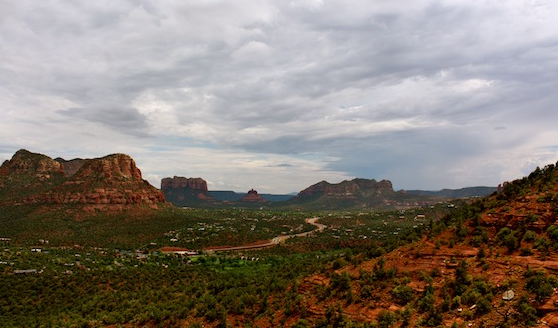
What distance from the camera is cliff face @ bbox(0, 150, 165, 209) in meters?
165

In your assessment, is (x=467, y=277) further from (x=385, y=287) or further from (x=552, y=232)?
(x=552, y=232)

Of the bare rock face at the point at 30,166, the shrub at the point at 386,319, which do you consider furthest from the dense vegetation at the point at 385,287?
the bare rock face at the point at 30,166

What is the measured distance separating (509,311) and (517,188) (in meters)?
17.9

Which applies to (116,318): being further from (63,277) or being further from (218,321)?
(63,277)

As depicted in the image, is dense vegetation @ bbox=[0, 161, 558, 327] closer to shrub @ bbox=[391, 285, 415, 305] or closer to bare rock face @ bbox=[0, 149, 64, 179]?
shrub @ bbox=[391, 285, 415, 305]

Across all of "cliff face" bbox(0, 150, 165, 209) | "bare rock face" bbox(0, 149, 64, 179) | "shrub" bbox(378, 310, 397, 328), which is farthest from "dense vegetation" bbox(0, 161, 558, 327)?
"bare rock face" bbox(0, 149, 64, 179)

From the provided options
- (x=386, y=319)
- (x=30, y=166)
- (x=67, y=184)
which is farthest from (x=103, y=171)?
(x=386, y=319)

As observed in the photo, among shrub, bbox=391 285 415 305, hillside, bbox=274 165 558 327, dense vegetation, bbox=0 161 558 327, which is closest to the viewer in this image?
hillside, bbox=274 165 558 327

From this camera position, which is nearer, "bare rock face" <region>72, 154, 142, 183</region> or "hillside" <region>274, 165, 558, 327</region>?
"hillside" <region>274, 165, 558, 327</region>

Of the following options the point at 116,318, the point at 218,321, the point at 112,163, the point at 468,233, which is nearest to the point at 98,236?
the point at 112,163

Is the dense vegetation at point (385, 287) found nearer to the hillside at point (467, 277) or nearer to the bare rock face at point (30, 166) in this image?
the hillside at point (467, 277)

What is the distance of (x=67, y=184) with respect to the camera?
17262cm

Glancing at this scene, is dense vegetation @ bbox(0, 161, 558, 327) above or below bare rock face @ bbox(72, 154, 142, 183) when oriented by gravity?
below

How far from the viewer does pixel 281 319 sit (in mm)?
29734
